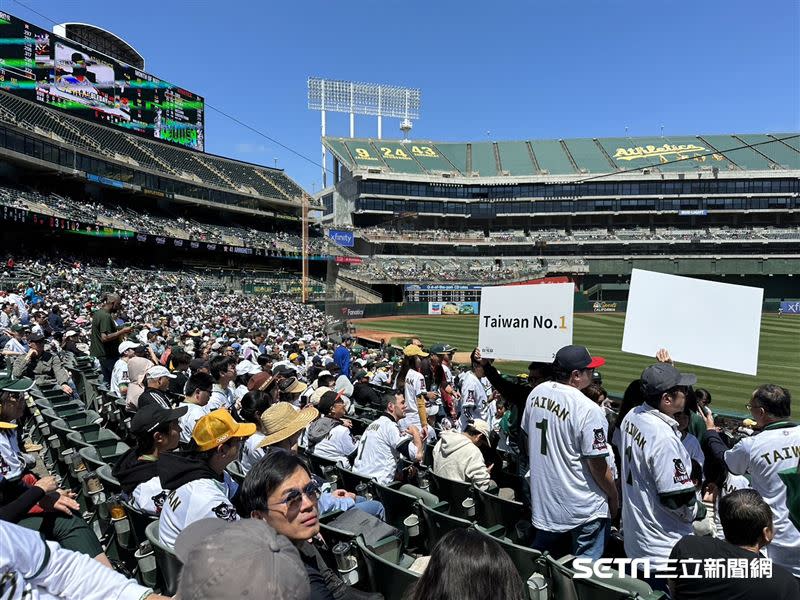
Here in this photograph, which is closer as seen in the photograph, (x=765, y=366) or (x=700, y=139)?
(x=765, y=366)

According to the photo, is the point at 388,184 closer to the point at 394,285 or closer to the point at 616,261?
the point at 394,285

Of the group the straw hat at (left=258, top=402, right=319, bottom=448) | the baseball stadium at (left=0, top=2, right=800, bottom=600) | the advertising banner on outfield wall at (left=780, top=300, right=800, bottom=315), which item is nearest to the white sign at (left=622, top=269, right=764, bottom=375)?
the baseball stadium at (left=0, top=2, right=800, bottom=600)

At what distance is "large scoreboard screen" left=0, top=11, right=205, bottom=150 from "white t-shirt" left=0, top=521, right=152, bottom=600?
5067 cm

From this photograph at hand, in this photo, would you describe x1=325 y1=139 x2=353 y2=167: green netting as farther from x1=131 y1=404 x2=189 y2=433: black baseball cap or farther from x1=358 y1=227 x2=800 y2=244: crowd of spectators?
x1=131 y1=404 x2=189 y2=433: black baseball cap

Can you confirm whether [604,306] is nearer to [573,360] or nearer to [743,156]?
[743,156]

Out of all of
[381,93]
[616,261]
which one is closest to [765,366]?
[616,261]

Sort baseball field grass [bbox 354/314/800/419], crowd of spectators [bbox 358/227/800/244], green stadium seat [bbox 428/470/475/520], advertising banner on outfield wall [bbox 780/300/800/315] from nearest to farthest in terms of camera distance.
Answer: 1. green stadium seat [bbox 428/470/475/520]
2. baseball field grass [bbox 354/314/800/419]
3. advertising banner on outfield wall [bbox 780/300/800/315]
4. crowd of spectators [bbox 358/227/800/244]

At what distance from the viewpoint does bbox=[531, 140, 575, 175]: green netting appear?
66.8 meters

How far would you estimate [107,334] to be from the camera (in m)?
9.09

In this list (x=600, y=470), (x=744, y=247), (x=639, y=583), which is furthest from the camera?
(x=744, y=247)

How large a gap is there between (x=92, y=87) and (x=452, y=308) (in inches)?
1498

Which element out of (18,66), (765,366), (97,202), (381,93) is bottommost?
(765,366)

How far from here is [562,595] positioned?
2.98m

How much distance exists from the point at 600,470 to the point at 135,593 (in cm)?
267
